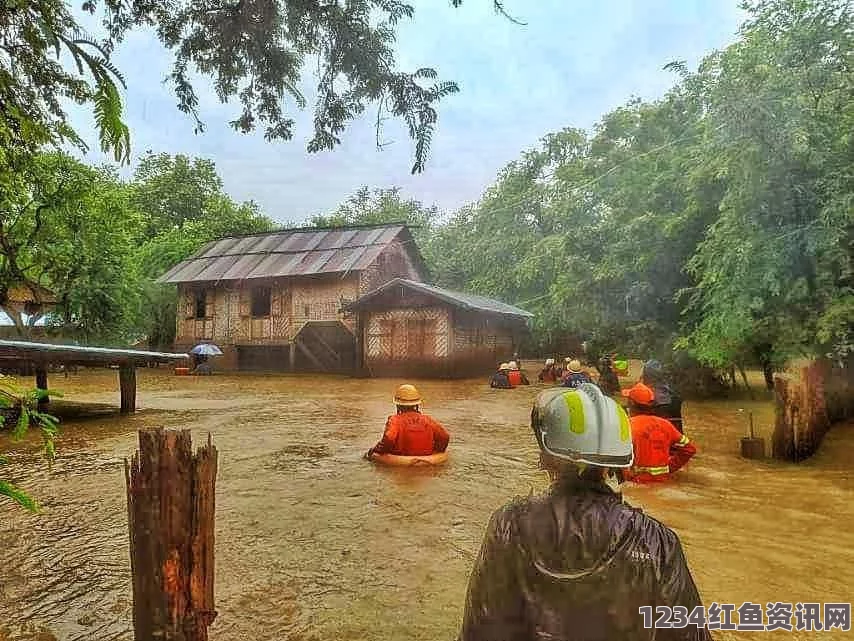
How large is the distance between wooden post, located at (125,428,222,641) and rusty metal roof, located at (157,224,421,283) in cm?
2000

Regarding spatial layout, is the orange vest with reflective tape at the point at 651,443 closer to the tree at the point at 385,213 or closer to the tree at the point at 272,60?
the tree at the point at 272,60

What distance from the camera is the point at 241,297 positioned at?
25.5 meters

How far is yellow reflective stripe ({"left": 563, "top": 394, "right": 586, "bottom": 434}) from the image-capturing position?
1.68m

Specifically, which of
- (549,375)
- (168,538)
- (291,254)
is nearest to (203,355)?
(291,254)

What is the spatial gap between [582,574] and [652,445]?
191 inches

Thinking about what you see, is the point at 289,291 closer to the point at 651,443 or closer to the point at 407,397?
the point at 407,397

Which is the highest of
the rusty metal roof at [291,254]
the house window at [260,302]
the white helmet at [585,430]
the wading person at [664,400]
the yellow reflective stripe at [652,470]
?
the rusty metal roof at [291,254]

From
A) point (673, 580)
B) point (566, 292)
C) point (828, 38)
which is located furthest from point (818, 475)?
point (566, 292)

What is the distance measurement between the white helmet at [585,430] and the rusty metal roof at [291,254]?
831 inches

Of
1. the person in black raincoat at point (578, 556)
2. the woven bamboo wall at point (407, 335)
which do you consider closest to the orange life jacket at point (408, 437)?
the person in black raincoat at point (578, 556)

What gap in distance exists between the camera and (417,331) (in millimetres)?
20859

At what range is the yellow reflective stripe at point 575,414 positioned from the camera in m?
1.68

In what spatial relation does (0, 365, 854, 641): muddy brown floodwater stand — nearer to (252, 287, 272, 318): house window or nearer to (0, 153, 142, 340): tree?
(0, 153, 142, 340): tree

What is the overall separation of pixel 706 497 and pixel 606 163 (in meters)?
16.6
